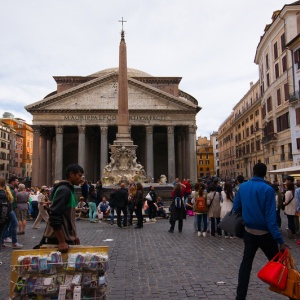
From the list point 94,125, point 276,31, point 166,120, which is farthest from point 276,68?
point 94,125

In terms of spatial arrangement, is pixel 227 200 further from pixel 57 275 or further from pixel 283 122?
pixel 283 122

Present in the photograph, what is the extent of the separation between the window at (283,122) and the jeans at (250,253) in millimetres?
23855

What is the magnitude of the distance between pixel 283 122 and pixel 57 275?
26230mm

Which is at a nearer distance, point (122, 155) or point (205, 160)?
point (122, 155)

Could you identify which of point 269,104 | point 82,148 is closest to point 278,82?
point 269,104

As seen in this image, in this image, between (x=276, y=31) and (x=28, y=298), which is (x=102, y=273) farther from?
(x=276, y=31)

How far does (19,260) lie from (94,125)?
109 feet

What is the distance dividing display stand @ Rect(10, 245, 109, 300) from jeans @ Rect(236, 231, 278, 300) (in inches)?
60.1

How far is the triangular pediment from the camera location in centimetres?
3544

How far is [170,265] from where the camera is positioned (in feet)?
19.6

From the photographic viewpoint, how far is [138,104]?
3606 centimetres

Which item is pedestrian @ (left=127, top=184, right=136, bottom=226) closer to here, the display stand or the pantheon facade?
the display stand

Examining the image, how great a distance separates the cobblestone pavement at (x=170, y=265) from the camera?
448 cm

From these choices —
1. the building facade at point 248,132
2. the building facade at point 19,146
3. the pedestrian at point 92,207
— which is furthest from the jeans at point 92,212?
the building facade at point 19,146
